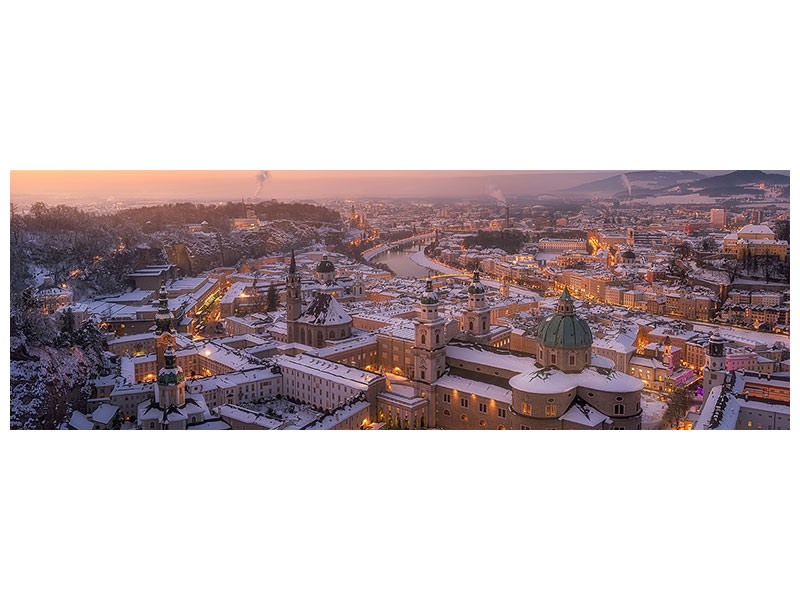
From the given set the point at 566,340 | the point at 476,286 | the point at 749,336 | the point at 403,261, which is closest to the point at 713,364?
the point at 749,336

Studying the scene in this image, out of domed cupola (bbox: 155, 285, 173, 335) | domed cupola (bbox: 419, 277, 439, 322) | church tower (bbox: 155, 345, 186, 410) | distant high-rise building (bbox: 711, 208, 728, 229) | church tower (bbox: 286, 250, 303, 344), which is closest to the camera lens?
church tower (bbox: 155, 345, 186, 410)

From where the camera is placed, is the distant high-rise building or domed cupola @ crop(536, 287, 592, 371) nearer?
domed cupola @ crop(536, 287, 592, 371)

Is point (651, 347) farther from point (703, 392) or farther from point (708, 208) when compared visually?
point (708, 208)

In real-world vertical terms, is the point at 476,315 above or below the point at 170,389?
above

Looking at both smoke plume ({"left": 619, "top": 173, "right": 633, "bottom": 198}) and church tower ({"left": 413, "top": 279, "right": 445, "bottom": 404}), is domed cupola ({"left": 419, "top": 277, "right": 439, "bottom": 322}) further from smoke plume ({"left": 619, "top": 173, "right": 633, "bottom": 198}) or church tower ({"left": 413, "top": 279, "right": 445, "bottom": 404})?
smoke plume ({"left": 619, "top": 173, "right": 633, "bottom": 198})

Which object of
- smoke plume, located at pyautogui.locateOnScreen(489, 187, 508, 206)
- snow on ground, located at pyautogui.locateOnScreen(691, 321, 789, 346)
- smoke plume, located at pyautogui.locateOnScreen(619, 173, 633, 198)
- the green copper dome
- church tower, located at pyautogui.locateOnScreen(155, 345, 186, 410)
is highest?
smoke plume, located at pyautogui.locateOnScreen(619, 173, 633, 198)

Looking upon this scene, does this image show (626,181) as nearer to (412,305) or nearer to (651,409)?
(651,409)

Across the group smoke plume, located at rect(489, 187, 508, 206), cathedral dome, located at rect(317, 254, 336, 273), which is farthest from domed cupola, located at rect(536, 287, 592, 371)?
cathedral dome, located at rect(317, 254, 336, 273)

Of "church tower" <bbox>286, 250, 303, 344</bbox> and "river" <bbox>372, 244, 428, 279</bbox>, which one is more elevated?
"river" <bbox>372, 244, 428, 279</bbox>

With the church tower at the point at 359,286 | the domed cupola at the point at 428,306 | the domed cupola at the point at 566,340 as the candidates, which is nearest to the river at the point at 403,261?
the church tower at the point at 359,286
